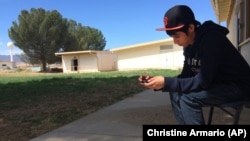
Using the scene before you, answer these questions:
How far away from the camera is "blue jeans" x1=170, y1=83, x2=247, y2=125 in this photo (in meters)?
2.59

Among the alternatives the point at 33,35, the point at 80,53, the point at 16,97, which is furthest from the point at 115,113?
the point at 33,35

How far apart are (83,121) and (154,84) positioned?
358cm

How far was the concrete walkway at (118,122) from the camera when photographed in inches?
193

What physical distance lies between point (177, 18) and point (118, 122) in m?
3.46

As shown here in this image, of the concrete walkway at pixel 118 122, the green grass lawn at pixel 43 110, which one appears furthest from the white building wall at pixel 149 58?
the concrete walkway at pixel 118 122

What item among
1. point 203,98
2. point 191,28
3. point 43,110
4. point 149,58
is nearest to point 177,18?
point 191,28

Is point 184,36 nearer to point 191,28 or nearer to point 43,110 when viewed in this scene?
point 191,28

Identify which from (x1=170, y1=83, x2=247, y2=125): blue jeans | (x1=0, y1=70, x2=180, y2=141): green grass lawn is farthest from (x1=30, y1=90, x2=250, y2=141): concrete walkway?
(x1=170, y1=83, x2=247, y2=125): blue jeans

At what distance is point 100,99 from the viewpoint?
8922 mm

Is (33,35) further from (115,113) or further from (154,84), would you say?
(154,84)

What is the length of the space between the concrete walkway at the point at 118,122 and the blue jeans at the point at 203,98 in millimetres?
2129

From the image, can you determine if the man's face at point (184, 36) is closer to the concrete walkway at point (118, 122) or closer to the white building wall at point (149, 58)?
the concrete walkway at point (118, 122)

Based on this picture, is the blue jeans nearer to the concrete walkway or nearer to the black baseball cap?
the black baseball cap

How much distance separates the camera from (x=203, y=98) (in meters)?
2.60
